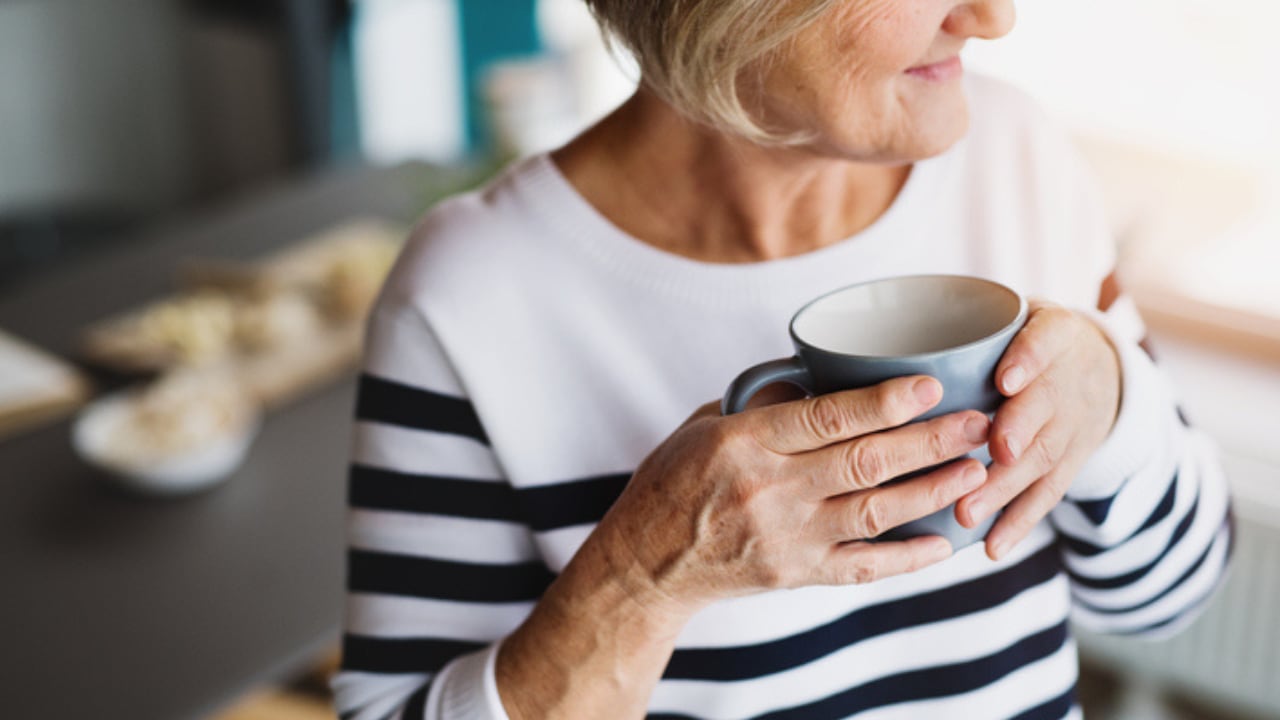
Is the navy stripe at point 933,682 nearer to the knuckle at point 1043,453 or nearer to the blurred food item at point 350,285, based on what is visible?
the knuckle at point 1043,453

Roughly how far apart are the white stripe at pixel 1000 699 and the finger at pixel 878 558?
22 centimetres

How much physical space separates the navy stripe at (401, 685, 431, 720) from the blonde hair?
424 millimetres

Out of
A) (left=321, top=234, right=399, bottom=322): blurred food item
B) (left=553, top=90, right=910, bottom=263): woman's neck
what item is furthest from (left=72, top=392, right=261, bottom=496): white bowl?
(left=553, top=90, right=910, bottom=263): woman's neck

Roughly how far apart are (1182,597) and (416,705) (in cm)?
58

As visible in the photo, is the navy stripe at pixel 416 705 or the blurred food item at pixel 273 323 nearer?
the navy stripe at pixel 416 705

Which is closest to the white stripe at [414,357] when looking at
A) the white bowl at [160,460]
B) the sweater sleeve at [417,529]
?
the sweater sleeve at [417,529]

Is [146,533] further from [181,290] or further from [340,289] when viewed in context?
[181,290]

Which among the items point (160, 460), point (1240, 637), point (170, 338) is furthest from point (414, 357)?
point (1240, 637)

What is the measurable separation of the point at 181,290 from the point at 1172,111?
1711 mm

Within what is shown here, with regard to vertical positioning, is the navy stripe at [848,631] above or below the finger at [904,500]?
below

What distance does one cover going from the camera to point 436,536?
0.80 meters

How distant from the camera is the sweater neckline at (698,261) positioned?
31.8 inches

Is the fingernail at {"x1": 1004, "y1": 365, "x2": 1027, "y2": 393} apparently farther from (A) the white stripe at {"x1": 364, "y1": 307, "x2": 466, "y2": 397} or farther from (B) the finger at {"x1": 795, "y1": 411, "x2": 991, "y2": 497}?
(A) the white stripe at {"x1": 364, "y1": 307, "x2": 466, "y2": 397}

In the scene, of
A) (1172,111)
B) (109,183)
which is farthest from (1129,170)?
(109,183)
